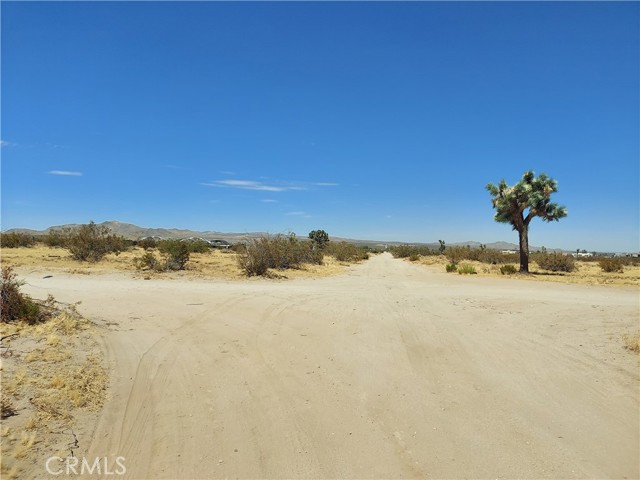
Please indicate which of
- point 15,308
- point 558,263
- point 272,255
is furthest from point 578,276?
point 15,308

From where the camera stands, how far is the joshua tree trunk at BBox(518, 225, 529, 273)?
94.7ft

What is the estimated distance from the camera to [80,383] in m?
5.87

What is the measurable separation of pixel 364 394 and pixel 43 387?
4.31 m

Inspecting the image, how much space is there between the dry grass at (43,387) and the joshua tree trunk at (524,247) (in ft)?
90.4

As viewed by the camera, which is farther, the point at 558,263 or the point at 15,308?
the point at 558,263

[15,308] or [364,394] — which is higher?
[15,308]

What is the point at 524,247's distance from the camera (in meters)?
29.0

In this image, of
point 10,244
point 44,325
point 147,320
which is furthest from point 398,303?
point 10,244

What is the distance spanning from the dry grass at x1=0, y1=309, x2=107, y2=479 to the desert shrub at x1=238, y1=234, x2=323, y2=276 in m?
13.9

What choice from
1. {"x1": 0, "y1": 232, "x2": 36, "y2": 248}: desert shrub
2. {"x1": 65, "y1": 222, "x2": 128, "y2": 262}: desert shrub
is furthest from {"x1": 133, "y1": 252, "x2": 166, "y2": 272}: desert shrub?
{"x1": 0, "y1": 232, "x2": 36, "y2": 248}: desert shrub

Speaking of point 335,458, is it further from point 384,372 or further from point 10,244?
point 10,244

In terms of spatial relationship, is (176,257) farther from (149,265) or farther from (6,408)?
(6,408)

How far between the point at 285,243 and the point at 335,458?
25717 mm

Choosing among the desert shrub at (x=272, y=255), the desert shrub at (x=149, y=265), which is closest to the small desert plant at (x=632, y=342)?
A: the desert shrub at (x=272, y=255)
